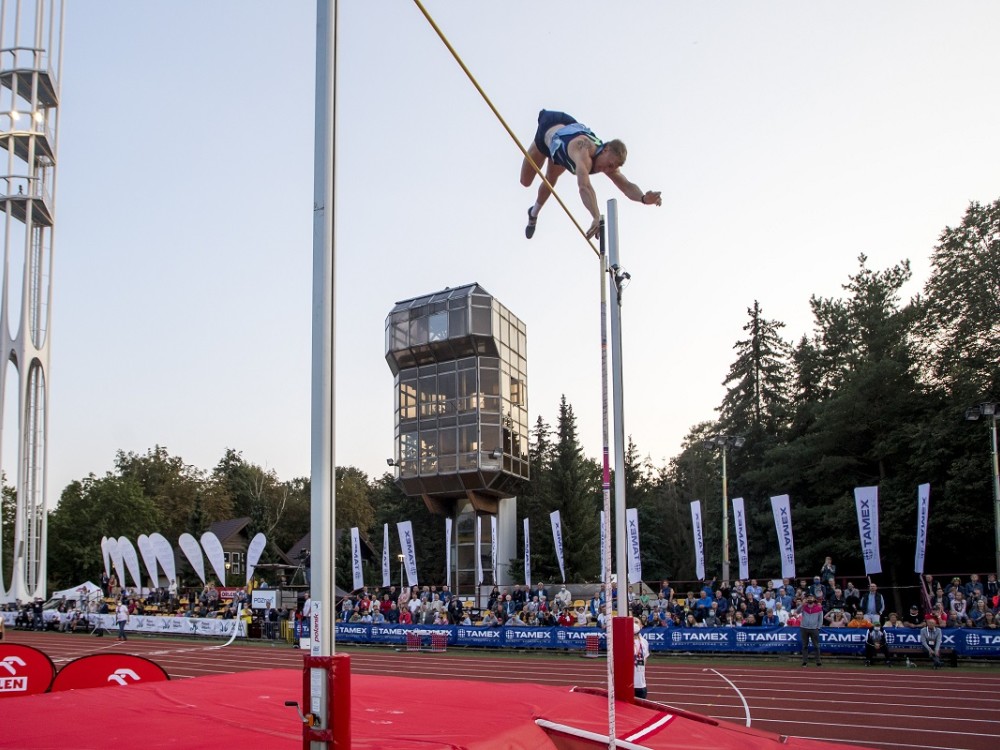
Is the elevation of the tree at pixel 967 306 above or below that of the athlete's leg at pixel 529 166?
above

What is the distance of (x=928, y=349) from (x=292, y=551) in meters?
39.3

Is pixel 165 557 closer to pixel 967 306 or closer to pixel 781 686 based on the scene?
pixel 781 686

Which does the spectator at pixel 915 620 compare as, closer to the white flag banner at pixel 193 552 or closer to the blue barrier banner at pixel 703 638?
the blue barrier banner at pixel 703 638

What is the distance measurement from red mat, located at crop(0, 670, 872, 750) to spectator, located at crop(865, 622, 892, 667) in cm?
943

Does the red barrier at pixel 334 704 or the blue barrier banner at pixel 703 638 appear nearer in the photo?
the red barrier at pixel 334 704

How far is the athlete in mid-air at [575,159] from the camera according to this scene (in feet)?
20.3

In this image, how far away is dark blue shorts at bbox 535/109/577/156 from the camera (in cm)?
639

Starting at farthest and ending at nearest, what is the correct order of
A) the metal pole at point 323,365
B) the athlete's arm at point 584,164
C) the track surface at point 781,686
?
the track surface at point 781,686 < the athlete's arm at point 584,164 < the metal pole at point 323,365

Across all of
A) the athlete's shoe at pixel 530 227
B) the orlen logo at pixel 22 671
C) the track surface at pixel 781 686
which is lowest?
the track surface at pixel 781 686

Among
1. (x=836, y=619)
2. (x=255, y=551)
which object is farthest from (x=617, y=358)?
(x=255, y=551)

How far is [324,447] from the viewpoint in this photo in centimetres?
377

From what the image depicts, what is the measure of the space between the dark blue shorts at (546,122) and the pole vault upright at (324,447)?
97.9 inches

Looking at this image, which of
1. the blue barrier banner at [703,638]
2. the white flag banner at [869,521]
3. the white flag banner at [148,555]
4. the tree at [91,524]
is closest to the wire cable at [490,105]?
the blue barrier banner at [703,638]

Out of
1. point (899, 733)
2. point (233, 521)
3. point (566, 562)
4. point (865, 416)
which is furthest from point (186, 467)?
point (899, 733)
